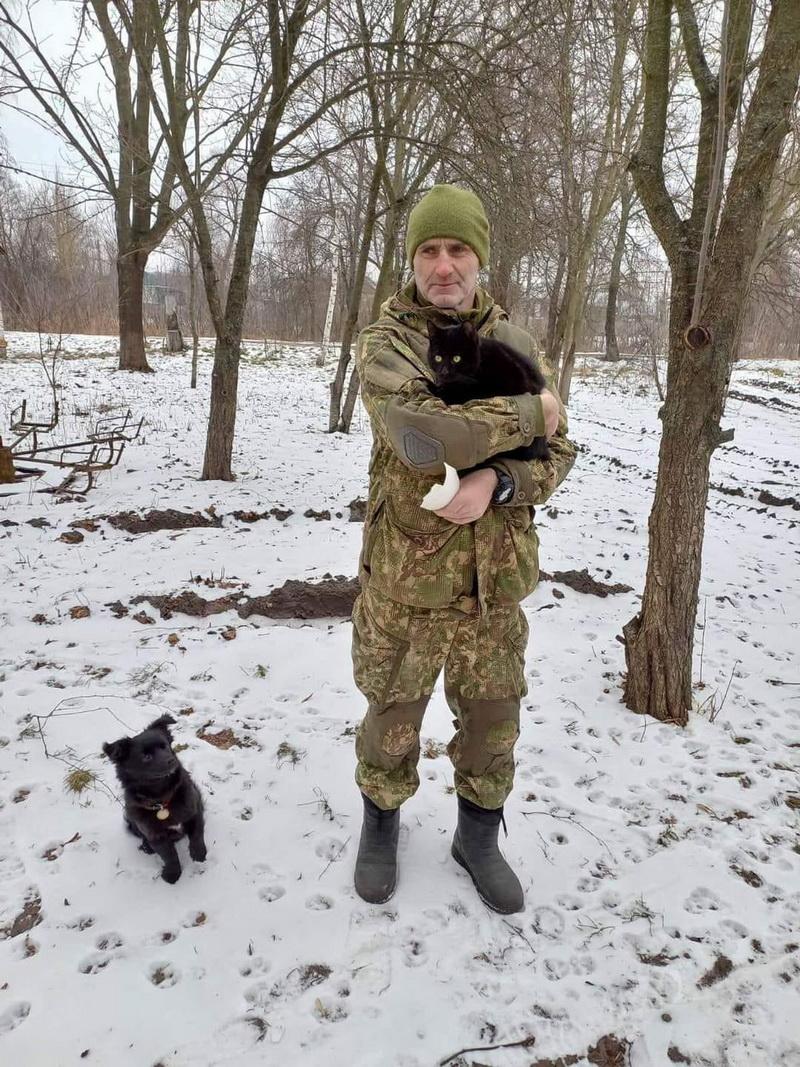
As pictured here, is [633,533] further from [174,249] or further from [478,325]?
[174,249]

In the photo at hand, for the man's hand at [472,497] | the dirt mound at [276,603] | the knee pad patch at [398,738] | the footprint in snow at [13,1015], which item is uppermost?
the man's hand at [472,497]

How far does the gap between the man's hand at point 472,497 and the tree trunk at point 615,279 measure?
16750 millimetres

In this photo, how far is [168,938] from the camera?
185 centimetres

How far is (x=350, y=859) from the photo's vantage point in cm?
217

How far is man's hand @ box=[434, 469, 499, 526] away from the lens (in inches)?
57.5

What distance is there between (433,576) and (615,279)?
68.6 feet

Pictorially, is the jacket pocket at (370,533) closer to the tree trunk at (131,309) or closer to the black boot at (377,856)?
the black boot at (377,856)

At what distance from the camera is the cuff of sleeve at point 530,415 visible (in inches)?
58.1

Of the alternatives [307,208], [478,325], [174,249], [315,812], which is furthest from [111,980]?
[174,249]

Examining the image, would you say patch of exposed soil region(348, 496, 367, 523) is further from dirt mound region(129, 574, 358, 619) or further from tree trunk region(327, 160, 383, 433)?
tree trunk region(327, 160, 383, 433)

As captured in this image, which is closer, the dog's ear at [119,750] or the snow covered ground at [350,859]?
the snow covered ground at [350,859]

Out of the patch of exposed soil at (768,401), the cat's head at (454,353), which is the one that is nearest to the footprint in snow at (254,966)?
the cat's head at (454,353)

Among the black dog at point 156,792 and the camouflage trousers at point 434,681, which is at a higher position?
the camouflage trousers at point 434,681

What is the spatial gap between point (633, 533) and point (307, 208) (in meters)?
8.88
